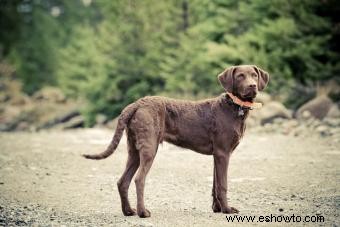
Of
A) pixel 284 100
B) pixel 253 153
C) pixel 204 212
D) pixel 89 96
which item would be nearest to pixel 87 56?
pixel 89 96

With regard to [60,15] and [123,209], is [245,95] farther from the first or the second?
[60,15]

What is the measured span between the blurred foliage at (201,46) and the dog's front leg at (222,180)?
12.9 meters

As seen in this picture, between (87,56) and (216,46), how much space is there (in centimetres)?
1080

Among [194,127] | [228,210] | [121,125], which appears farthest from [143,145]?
[228,210]

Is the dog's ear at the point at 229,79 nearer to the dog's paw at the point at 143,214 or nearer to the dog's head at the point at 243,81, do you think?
the dog's head at the point at 243,81

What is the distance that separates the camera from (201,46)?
22.6 metres

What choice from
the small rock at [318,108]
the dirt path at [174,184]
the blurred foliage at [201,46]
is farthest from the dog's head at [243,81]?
the blurred foliage at [201,46]

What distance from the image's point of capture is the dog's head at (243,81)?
24.4ft

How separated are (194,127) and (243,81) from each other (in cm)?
90

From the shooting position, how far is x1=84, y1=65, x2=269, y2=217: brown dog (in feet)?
23.9

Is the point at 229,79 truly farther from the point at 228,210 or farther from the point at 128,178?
the point at 128,178

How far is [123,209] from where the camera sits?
7.39 m

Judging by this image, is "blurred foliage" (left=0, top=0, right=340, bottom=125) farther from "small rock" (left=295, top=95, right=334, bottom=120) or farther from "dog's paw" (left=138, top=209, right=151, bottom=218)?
"dog's paw" (left=138, top=209, right=151, bottom=218)

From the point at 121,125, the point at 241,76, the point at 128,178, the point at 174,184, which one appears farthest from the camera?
the point at 174,184
